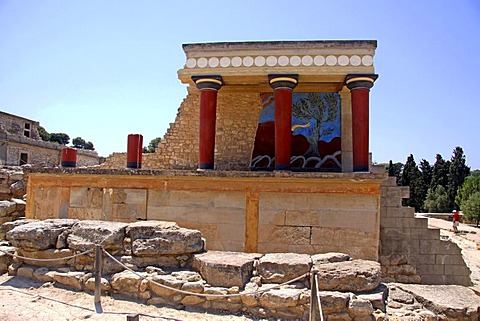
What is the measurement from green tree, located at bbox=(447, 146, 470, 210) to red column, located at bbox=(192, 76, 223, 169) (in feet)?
113

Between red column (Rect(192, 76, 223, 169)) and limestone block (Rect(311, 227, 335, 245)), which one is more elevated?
red column (Rect(192, 76, 223, 169))

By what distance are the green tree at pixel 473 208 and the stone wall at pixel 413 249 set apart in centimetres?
2482

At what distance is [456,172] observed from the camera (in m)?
39.6

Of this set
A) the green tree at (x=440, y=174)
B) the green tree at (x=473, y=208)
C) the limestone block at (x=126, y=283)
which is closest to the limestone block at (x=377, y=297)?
the limestone block at (x=126, y=283)

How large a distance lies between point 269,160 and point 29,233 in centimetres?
871

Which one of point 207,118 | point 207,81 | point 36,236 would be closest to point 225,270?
point 36,236

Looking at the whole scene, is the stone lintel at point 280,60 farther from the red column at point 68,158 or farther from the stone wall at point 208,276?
the stone wall at point 208,276

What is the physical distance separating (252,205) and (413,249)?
480 centimetres

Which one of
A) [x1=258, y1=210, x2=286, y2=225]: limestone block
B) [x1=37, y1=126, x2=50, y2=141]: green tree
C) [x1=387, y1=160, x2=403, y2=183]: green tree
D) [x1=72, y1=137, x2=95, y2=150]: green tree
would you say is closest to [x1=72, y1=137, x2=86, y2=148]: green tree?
[x1=72, y1=137, x2=95, y2=150]: green tree

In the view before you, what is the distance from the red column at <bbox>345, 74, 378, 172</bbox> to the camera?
35.7ft

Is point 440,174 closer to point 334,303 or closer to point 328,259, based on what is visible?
point 328,259

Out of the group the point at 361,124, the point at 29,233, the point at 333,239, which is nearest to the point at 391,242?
the point at 333,239

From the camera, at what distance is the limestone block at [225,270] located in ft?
16.1

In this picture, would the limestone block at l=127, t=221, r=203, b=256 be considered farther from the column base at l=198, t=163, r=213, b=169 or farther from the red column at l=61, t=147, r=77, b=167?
the red column at l=61, t=147, r=77, b=167
